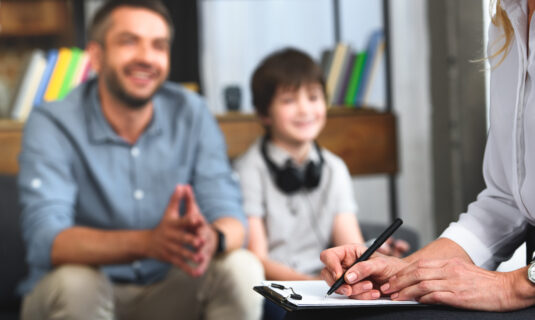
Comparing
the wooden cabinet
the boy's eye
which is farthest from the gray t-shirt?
the wooden cabinet

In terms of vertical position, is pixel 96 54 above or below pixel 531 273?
above

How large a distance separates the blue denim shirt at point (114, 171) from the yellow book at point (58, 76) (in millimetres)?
644

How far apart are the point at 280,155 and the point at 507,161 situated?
0.97m

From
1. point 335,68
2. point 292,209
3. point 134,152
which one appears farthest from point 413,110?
point 134,152

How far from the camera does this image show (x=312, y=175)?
184 cm

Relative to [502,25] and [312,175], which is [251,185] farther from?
[502,25]

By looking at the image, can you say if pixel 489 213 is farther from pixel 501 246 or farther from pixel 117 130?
pixel 117 130

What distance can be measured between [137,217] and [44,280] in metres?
0.29

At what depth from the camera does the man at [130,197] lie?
157 cm

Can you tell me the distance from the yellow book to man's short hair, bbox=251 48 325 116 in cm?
84

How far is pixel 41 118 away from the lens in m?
1.79

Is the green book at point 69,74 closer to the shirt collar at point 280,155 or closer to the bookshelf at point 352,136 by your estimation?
the bookshelf at point 352,136

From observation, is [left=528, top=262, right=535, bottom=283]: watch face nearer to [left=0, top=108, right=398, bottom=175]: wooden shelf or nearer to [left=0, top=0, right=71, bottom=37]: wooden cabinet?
[left=0, top=108, right=398, bottom=175]: wooden shelf

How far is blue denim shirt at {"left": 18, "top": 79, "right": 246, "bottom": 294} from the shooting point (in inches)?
68.4
